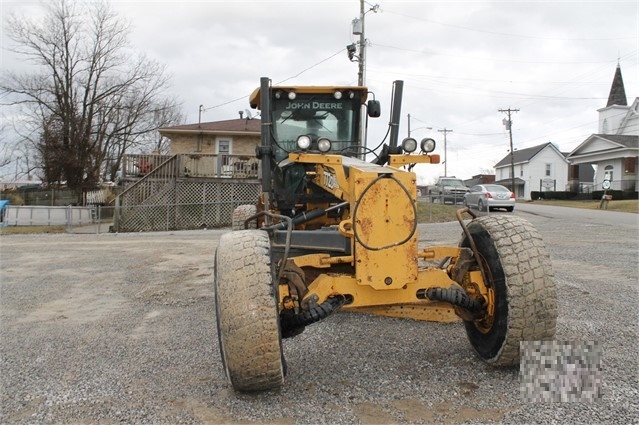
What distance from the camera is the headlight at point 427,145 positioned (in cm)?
468

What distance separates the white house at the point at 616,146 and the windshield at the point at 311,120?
36949mm

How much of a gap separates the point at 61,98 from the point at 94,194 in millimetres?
6723

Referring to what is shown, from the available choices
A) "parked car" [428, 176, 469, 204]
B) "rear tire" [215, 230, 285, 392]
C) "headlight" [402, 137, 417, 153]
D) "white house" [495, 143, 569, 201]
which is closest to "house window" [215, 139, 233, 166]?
"parked car" [428, 176, 469, 204]

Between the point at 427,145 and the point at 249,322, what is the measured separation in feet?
7.71

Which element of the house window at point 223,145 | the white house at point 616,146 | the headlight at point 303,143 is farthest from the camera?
the white house at point 616,146

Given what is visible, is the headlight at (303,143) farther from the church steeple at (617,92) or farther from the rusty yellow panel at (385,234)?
the church steeple at (617,92)

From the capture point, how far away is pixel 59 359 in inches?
191

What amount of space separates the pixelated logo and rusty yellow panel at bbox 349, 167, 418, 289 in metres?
1.01

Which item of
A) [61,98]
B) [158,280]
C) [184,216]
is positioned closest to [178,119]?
[61,98]

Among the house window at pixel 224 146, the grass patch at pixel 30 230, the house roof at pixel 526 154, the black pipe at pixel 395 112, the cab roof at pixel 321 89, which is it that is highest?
the house roof at pixel 526 154

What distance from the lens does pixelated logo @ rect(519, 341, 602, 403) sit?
3.39m

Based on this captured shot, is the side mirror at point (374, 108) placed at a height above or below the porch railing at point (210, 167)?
below

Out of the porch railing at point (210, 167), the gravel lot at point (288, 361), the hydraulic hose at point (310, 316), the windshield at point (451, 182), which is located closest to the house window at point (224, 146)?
the porch railing at point (210, 167)

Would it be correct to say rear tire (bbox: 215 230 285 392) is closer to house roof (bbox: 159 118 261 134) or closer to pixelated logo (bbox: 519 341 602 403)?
pixelated logo (bbox: 519 341 602 403)
